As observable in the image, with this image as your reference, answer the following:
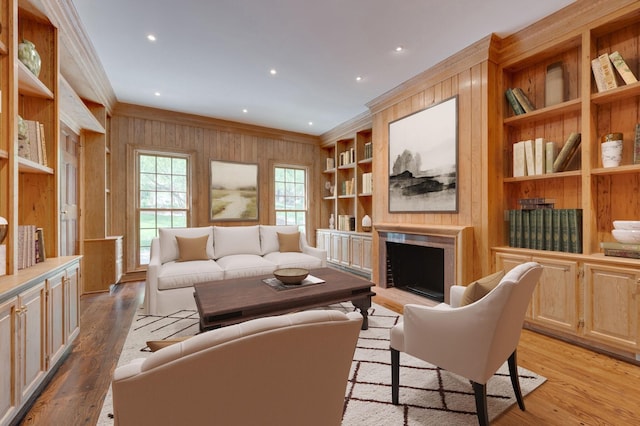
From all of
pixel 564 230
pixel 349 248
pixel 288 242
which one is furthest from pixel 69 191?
pixel 564 230

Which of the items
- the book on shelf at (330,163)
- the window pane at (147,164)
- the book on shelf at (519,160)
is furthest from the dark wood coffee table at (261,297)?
the book on shelf at (330,163)

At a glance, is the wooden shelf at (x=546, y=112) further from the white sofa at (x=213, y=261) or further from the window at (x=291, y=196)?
the window at (x=291, y=196)

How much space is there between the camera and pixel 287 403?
2.77 ft

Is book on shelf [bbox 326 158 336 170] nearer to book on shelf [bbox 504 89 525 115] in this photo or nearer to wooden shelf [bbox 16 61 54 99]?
book on shelf [bbox 504 89 525 115]

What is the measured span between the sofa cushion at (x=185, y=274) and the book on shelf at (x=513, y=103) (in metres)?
3.69

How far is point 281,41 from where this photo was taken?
9.84ft

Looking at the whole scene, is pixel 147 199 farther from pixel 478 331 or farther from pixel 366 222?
pixel 478 331

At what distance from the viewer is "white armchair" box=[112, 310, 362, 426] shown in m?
0.68

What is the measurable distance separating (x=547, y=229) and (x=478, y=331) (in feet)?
6.52

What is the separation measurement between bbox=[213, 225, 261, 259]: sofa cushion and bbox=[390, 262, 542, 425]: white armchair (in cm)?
309

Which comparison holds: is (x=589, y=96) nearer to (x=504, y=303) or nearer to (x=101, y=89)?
(x=504, y=303)

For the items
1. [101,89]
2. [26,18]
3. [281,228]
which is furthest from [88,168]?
[281,228]

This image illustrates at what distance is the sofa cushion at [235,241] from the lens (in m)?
4.23

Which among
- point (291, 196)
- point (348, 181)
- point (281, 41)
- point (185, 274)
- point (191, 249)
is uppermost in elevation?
point (281, 41)
